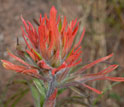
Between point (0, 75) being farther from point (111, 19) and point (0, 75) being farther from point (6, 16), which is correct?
point (111, 19)

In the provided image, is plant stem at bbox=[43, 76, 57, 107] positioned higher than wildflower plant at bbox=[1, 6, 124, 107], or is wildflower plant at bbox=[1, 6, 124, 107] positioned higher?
wildflower plant at bbox=[1, 6, 124, 107]

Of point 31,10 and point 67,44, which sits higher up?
point 31,10

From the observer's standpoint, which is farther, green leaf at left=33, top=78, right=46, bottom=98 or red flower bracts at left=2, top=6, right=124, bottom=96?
green leaf at left=33, top=78, right=46, bottom=98

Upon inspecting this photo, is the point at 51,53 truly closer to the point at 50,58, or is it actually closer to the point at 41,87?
the point at 50,58

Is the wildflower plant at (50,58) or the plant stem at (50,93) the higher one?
the wildflower plant at (50,58)

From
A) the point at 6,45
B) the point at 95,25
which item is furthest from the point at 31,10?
the point at 95,25

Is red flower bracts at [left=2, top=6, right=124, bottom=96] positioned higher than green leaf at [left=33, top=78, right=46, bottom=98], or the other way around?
red flower bracts at [left=2, top=6, right=124, bottom=96]

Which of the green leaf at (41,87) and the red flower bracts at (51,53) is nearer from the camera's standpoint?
the red flower bracts at (51,53)

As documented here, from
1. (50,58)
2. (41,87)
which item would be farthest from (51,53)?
(41,87)

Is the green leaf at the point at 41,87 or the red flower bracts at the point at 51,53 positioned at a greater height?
the red flower bracts at the point at 51,53
